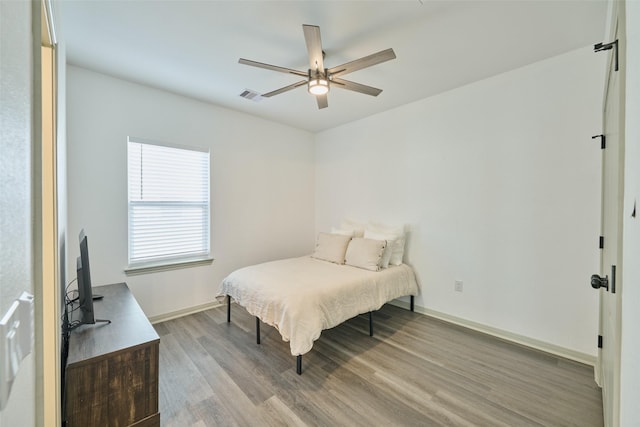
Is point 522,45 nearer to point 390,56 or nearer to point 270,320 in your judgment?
point 390,56

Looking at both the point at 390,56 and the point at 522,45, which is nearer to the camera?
the point at 390,56

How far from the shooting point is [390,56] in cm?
185

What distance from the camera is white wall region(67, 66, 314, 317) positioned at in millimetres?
2689

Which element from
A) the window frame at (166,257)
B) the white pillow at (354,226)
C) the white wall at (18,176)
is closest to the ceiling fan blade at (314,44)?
the white wall at (18,176)

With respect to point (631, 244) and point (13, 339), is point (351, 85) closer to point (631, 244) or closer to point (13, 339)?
point (631, 244)

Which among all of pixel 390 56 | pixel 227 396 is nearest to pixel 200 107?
pixel 390 56

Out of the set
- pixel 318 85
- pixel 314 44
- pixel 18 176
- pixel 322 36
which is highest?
pixel 322 36

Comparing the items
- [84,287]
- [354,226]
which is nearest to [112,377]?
[84,287]

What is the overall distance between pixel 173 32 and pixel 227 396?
2793 mm

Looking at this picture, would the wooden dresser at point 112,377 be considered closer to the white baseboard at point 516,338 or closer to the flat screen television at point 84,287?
the flat screen television at point 84,287

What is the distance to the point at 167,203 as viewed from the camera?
3223mm

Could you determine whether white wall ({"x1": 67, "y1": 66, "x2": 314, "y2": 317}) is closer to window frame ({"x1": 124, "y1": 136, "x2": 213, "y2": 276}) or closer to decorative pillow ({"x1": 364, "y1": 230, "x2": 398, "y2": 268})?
window frame ({"x1": 124, "y1": 136, "x2": 213, "y2": 276})

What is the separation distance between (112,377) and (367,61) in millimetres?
2575

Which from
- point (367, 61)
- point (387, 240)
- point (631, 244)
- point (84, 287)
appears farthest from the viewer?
A: point (387, 240)
